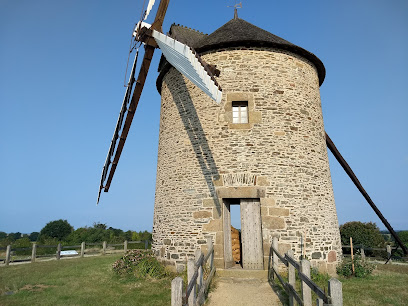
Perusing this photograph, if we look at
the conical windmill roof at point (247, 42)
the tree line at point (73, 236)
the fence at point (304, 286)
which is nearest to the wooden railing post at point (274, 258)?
the fence at point (304, 286)

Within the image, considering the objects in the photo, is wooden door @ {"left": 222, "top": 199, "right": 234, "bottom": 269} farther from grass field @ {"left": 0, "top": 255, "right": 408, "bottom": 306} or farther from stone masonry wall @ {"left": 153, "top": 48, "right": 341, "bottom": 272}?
grass field @ {"left": 0, "top": 255, "right": 408, "bottom": 306}

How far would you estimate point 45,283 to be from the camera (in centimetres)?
792

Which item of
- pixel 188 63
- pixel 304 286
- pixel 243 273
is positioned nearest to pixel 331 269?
pixel 243 273

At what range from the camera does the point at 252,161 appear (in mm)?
7770

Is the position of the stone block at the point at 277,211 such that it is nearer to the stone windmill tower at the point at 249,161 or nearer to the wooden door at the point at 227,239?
the stone windmill tower at the point at 249,161

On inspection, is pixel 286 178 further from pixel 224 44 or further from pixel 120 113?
pixel 120 113

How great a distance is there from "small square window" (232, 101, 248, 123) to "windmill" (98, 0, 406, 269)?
0.11ft

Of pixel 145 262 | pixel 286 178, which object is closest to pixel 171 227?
→ pixel 145 262

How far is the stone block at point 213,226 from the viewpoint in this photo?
7449 mm

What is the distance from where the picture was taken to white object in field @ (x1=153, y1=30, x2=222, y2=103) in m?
6.41

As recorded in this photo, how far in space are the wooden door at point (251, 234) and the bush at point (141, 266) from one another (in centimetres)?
249

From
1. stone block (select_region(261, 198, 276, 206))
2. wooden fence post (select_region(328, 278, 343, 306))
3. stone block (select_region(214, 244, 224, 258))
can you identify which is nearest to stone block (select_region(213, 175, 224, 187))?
stone block (select_region(261, 198, 276, 206))

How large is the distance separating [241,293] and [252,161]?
357cm

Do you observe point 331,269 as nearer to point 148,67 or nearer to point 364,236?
point 364,236
